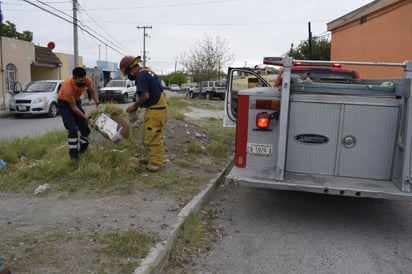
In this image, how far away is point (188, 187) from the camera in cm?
579

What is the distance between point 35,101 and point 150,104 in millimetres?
13058

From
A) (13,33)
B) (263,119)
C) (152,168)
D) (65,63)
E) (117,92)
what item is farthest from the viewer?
(13,33)

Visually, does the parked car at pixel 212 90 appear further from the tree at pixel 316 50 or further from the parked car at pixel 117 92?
the parked car at pixel 117 92

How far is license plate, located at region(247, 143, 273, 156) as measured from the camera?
488 centimetres

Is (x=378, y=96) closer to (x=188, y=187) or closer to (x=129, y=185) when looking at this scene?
(x=188, y=187)

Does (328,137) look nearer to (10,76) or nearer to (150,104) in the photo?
(150,104)

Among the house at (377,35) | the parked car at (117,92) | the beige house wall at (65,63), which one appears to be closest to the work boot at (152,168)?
the house at (377,35)

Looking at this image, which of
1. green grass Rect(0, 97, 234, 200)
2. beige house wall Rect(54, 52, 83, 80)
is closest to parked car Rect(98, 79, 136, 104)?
beige house wall Rect(54, 52, 83, 80)

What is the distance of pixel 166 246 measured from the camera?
3.80 meters

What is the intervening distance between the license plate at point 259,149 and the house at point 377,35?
10732mm

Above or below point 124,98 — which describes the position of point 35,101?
Result: above

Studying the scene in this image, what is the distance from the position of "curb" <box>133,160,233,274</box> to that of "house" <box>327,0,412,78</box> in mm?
11012

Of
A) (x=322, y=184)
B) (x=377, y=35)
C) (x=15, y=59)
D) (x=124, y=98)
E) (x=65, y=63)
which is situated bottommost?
(x=124, y=98)

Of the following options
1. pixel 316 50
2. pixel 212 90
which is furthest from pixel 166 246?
pixel 316 50
